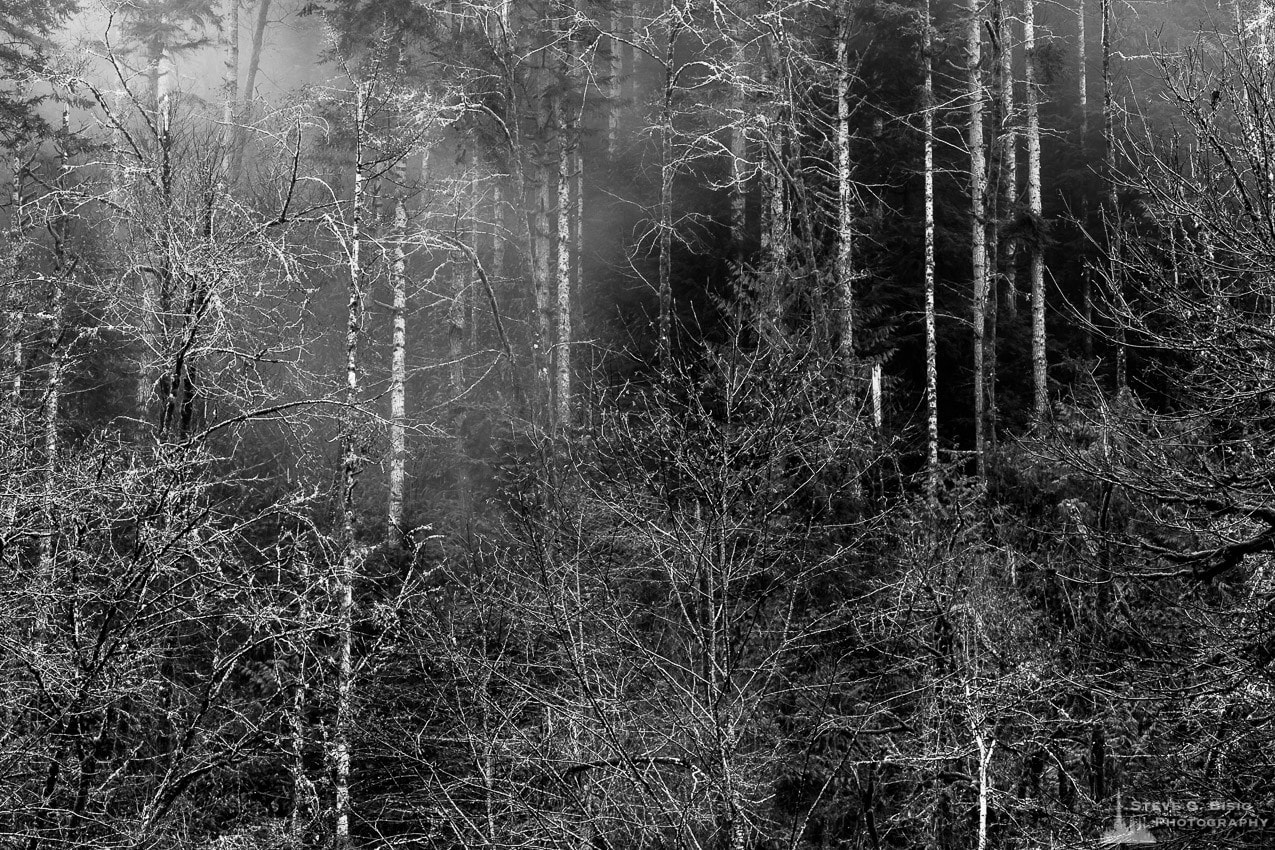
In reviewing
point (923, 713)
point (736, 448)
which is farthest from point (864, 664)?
point (736, 448)

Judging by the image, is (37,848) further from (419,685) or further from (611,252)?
(611,252)

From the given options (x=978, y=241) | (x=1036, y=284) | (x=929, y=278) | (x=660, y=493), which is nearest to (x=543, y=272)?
(x=929, y=278)

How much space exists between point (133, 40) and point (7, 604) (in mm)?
28972

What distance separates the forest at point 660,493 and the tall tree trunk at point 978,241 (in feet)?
0.38

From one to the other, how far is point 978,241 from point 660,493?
1071cm

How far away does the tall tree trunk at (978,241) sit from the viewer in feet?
55.0

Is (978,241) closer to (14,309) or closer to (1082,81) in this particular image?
(1082,81)

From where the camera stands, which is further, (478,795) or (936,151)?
(936,151)

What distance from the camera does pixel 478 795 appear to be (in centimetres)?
1188

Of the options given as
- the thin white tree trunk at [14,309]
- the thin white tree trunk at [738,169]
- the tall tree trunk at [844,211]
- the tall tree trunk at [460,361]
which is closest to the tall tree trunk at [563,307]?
the tall tree trunk at [460,361]

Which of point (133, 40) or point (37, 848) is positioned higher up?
point (133, 40)

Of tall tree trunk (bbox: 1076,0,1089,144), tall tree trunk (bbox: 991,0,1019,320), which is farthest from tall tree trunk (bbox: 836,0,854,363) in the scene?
tall tree trunk (bbox: 1076,0,1089,144)

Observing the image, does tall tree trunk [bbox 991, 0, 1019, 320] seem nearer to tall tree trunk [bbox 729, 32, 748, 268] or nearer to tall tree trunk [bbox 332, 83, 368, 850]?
tall tree trunk [bbox 729, 32, 748, 268]

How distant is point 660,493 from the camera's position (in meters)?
9.91
